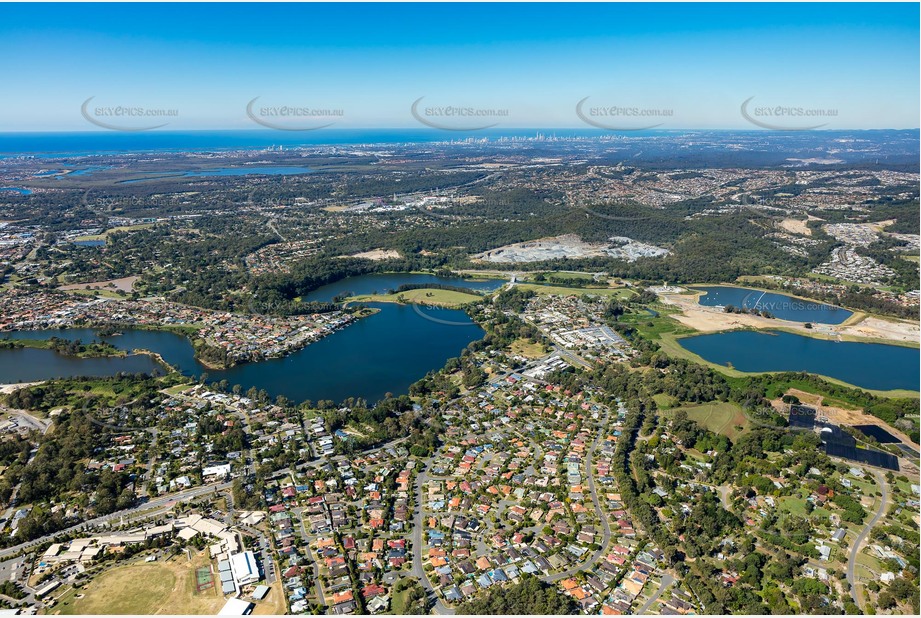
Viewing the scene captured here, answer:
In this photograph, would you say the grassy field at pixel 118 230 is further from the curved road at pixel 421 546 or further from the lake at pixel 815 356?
the lake at pixel 815 356

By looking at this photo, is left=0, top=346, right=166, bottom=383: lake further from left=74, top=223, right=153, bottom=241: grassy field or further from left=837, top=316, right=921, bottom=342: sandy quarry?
left=837, top=316, right=921, bottom=342: sandy quarry

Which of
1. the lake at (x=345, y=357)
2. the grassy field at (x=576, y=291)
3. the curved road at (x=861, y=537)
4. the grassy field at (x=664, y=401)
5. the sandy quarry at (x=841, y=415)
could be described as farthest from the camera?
the grassy field at (x=576, y=291)

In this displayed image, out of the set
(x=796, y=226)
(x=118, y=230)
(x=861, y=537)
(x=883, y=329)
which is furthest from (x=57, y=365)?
(x=796, y=226)

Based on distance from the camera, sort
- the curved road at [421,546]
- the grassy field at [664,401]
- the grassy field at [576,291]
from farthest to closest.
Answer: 1. the grassy field at [576,291]
2. the grassy field at [664,401]
3. the curved road at [421,546]

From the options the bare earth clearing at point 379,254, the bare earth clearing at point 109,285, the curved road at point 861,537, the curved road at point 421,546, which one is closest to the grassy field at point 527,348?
the curved road at point 421,546

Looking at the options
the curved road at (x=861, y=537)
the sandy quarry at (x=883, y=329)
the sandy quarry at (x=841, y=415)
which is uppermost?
the curved road at (x=861, y=537)

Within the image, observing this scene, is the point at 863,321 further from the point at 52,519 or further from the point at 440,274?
the point at 52,519

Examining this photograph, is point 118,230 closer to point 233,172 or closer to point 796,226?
point 233,172
